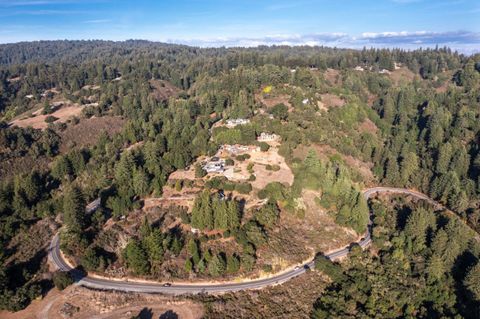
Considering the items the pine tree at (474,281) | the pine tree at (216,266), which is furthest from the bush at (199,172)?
the pine tree at (474,281)

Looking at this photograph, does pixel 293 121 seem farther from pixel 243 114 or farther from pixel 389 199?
pixel 389 199

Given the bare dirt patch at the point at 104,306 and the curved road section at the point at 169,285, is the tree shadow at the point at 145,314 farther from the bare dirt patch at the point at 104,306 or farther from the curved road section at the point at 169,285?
the curved road section at the point at 169,285

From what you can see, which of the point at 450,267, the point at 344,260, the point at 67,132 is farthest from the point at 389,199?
the point at 67,132

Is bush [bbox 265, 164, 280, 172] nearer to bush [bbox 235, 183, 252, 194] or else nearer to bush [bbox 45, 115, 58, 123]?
bush [bbox 235, 183, 252, 194]

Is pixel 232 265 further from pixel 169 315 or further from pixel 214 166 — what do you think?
pixel 214 166

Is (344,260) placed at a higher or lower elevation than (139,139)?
lower

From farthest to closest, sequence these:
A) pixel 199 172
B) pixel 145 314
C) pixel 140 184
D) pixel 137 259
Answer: pixel 199 172
pixel 140 184
pixel 137 259
pixel 145 314

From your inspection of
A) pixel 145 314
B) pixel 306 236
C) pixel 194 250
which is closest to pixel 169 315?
pixel 145 314
